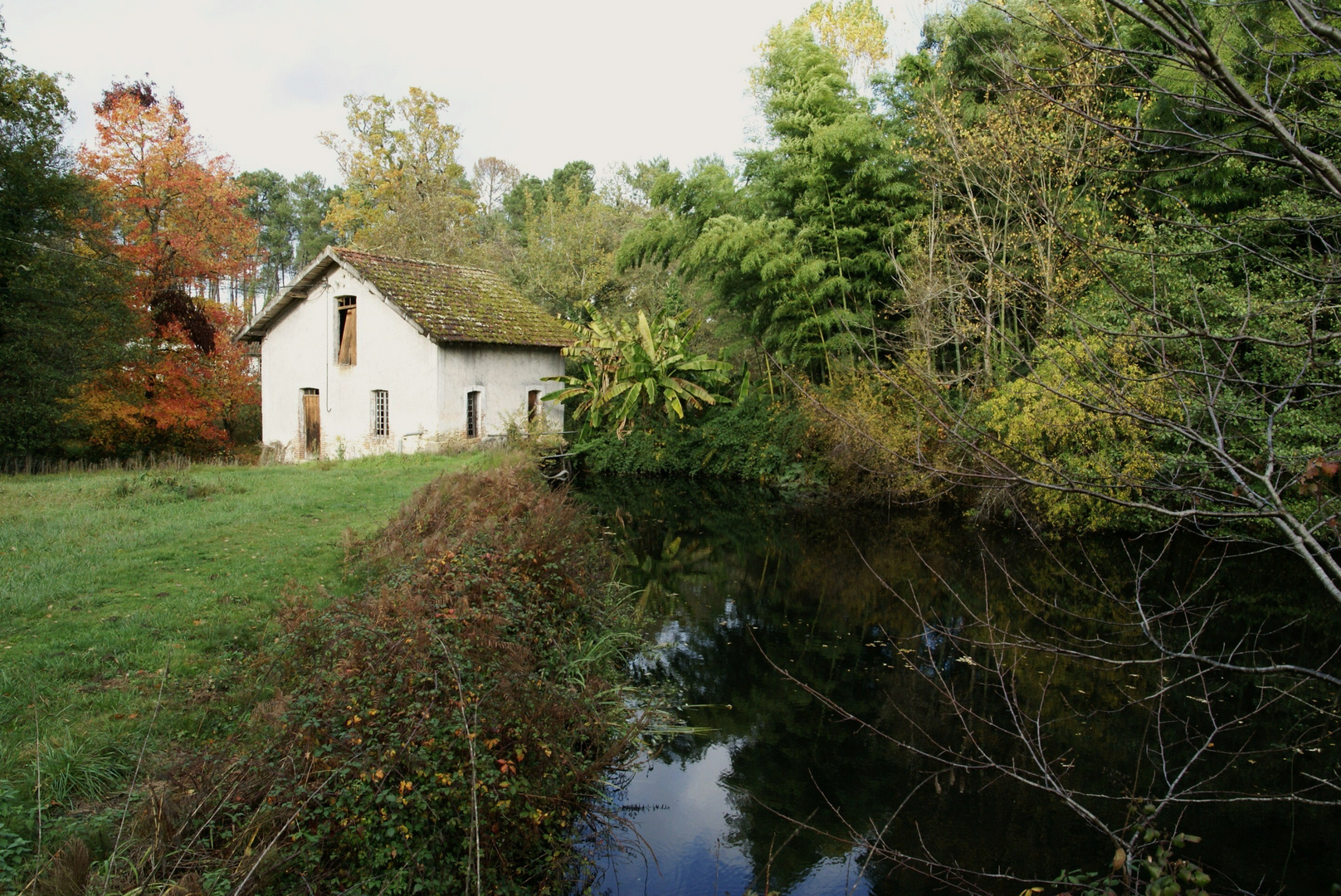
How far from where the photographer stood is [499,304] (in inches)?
888

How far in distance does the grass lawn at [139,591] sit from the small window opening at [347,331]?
8793 millimetres

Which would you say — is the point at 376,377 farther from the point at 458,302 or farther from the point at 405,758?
the point at 405,758

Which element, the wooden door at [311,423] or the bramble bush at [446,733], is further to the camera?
the wooden door at [311,423]

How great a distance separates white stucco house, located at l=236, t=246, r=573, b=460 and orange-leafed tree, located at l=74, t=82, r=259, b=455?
242cm

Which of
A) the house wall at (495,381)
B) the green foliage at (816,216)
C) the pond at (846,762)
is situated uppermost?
the green foliage at (816,216)

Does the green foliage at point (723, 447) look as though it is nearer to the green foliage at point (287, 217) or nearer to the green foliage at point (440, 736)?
the green foliage at point (440, 736)

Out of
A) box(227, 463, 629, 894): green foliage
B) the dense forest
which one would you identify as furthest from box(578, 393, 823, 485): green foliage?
box(227, 463, 629, 894): green foliage

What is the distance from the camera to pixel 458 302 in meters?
21.3

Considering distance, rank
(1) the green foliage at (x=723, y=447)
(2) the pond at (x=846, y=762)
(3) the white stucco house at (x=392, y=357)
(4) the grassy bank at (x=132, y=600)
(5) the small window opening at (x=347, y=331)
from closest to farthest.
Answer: (4) the grassy bank at (x=132, y=600), (2) the pond at (x=846, y=762), (1) the green foliage at (x=723, y=447), (3) the white stucco house at (x=392, y=357), (5) the small window opening at (x=347, y=331)

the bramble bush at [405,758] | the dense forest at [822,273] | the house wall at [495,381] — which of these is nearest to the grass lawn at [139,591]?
the bramble bush at [405,758]

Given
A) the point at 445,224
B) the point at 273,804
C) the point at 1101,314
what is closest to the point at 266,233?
the point at 445,224

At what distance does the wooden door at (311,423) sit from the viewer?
21828 millimetres

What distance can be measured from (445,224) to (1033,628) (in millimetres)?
27939

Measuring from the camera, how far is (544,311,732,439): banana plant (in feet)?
70.6
